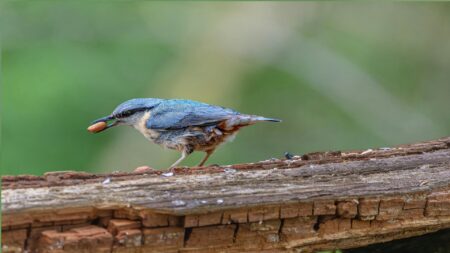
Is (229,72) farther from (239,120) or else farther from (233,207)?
(233,207)

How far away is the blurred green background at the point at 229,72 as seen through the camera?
5016 mm

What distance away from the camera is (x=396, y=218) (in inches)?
115

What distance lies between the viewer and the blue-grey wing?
3.77m

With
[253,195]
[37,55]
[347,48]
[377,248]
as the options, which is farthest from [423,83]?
[253,195]

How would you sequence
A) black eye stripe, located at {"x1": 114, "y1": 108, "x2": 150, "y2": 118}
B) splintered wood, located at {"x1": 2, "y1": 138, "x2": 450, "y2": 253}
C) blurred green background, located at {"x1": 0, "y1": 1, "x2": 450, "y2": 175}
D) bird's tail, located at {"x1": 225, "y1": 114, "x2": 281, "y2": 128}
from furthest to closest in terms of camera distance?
blurred green background, located at {"x1": 0, "y1": 1, "x2": 450, "y2": 175} < black eye stripe, located at {"x1": 114, "y1": 108, "x2": 150, "y2": 118} < bird's tail, located at {"x1": 225, "y1": 114, "x2": 281, "y2": 128} < splintered wood, located at {"x1": 2, "y1": 138, "x2": 450, "y2": 253}

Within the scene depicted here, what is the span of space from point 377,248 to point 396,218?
39 cm

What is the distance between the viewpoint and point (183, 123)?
3.79 metres

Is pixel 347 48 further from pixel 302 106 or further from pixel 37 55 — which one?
pixel 37 55

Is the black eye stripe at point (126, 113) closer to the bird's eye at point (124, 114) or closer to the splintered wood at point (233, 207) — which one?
the bird's eye at point (124, 114)

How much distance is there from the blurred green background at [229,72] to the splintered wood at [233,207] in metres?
2.01

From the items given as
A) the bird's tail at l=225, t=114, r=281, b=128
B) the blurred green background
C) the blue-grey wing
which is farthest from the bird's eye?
the blurred green background

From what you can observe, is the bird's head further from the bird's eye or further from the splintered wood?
the splintered wood

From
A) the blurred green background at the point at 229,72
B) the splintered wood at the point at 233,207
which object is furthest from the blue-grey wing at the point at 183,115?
the blurred green background at the point at 229,72

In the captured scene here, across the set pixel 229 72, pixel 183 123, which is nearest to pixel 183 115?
pixel 183 123
